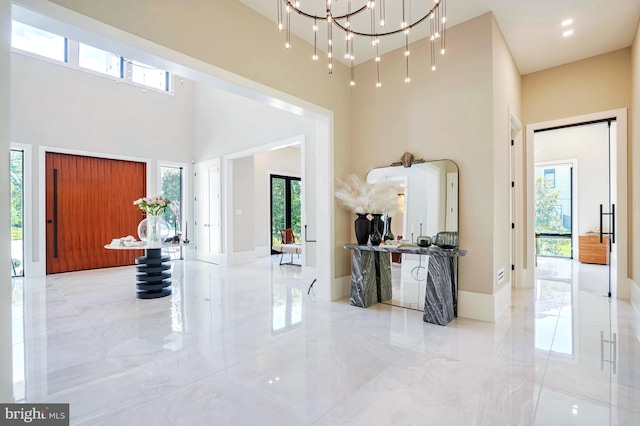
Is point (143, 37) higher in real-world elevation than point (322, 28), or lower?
lower

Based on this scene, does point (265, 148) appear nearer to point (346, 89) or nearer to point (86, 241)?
point (346, 89)

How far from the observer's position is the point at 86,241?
6.83 metres

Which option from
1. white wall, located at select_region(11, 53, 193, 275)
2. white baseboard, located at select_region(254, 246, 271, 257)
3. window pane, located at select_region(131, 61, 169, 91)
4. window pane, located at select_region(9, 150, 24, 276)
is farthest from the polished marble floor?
window pane, located at select_region(131, 61, 169, 91)

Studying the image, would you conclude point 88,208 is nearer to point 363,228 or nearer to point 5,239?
point 5,239

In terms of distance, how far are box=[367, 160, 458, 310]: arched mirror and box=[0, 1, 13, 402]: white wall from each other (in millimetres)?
3653

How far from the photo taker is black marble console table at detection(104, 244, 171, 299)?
4.53 m

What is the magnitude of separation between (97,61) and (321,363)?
827cm

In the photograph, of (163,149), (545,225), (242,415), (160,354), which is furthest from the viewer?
(545,225)

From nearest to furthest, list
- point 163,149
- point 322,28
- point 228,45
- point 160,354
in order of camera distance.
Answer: point 160,354
point 228,45
point 322,28
point 163,149

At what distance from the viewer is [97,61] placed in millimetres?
7027

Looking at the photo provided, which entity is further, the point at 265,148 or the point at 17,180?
the point at 265,148

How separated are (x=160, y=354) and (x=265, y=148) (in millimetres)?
4591

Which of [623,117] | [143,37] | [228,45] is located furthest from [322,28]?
[623,117]

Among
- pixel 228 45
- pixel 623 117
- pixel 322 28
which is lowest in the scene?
pixel 623 117
